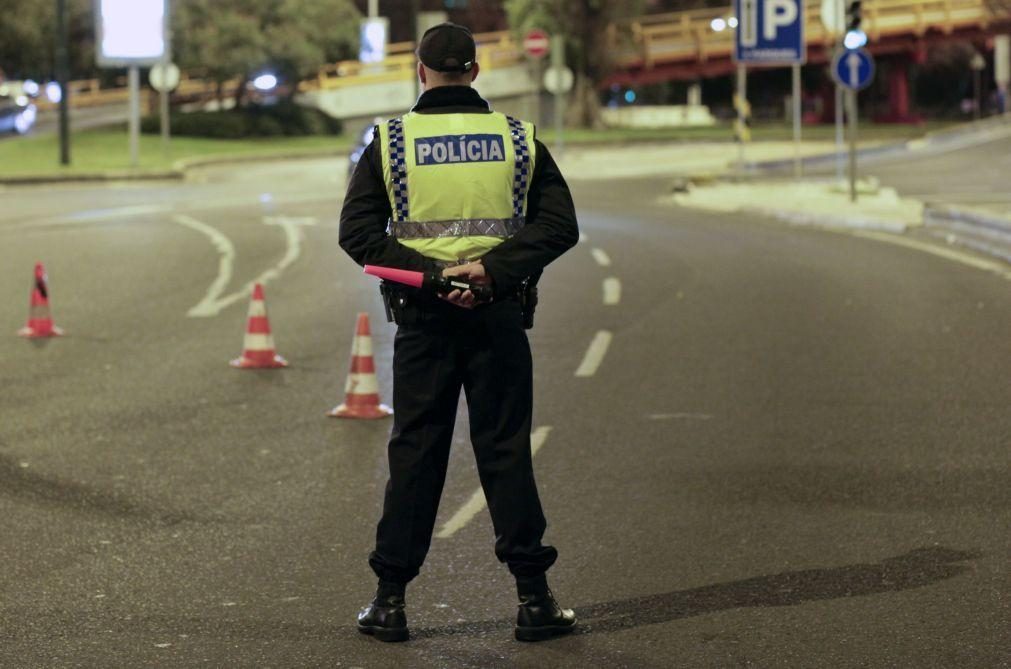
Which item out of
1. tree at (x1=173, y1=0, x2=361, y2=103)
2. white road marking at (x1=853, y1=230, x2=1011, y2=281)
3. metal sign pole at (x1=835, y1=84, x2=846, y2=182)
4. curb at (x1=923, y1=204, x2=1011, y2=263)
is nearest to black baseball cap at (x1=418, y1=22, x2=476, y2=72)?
white road marking at (x1=853, y1=230, x2=1011, y2=281)

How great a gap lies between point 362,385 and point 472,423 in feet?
15.3

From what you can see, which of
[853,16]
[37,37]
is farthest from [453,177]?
[37,37]

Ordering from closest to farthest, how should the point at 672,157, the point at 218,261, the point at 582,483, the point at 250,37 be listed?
the point at 582,483
the point at 218,261
the point at 672,157
the point at 250,37

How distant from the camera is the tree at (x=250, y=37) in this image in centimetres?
5700

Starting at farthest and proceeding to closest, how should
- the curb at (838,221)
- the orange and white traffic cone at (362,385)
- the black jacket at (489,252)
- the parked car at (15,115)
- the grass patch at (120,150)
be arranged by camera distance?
the parked car at (15,115) → the grass patch at (120,150) → the curb at (838,221) → the orange and white traffic cone at (362,385) → the black jacket at (489,252)

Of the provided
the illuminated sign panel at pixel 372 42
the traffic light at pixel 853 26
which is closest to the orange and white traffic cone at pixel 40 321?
the traffic light at pixel 853 26

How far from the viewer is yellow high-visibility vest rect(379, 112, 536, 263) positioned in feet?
19.1

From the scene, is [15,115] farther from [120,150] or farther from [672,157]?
[672,157]

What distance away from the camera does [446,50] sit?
5.82 metres

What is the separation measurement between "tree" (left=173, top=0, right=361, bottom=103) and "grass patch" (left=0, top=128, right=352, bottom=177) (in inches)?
108

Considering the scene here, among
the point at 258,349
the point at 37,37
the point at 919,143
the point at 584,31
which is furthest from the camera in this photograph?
the point at 37,37

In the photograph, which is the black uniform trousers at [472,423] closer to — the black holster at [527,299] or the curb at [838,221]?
the black holster at [527,299]

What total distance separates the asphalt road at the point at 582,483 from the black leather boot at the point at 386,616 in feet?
0.18

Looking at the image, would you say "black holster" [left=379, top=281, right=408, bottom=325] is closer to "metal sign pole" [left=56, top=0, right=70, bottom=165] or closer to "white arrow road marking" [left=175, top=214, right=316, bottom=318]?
"white arrow road marking" [left=175, top=214, right=316, bottom=318]
